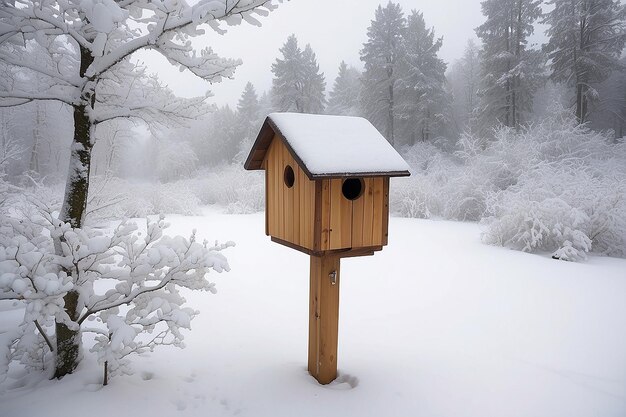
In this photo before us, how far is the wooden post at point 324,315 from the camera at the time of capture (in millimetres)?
3271

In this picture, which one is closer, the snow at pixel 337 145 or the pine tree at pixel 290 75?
the snow at pixel 337 145

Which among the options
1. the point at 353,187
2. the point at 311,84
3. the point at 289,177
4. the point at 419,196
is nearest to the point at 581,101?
the point at 419,196

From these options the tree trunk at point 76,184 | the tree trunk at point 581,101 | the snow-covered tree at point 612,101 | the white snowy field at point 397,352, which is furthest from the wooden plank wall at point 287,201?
the snow-covered tree at point 612,101

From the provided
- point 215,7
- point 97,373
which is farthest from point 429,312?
point 215,7

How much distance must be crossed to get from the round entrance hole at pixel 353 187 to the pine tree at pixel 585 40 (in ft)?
66.4

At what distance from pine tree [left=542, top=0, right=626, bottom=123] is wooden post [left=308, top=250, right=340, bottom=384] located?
20.8 meters

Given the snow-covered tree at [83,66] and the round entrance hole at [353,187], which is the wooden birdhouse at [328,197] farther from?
the snow-covered tree at [83,66]

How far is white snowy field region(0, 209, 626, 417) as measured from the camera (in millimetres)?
2971

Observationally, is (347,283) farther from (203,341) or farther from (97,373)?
(97,373)

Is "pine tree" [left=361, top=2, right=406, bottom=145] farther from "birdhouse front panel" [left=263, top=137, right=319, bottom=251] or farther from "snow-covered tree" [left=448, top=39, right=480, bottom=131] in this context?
"birdhouse front panel" [left=263, top=137, right=319, bottom=251]

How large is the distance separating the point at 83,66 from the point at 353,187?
8.39 feet

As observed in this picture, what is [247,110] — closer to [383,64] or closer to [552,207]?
[383,64]

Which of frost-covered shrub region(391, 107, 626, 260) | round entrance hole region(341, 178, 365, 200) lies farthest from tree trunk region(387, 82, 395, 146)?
round entrance hole region(341, 178, 365, 200)

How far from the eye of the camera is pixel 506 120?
22578mm
